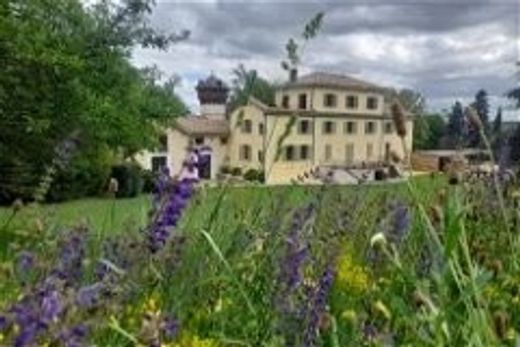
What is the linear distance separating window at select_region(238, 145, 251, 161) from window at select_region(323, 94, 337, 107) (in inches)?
278

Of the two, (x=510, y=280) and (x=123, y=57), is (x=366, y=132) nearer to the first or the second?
(x=123, y=57)

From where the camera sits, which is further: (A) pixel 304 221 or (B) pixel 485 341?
(A) pixel 304 221

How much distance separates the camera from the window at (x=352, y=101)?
7456cm

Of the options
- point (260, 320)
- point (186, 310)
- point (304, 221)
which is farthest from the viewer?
point (304, 221)

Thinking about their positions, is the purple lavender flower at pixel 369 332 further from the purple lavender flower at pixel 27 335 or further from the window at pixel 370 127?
the window at pixel 370 127

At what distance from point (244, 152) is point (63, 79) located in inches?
2039

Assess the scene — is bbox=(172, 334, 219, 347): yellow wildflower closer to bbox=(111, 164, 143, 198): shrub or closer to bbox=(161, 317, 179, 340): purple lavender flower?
bbox=(161, 317, 179, 340): purple lavender flower

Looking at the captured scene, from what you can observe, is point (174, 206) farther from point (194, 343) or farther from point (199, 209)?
point (199, 209)

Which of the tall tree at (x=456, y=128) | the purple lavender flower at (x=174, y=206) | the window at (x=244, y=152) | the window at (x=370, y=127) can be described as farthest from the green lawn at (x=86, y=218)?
the window at (x=370, y=127)

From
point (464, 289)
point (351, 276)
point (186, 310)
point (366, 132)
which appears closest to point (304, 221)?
point (351, 276)

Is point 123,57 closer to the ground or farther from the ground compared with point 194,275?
farther from the ground

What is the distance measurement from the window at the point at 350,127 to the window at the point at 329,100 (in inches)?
73.0

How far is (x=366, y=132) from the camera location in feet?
250

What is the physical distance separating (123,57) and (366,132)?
5749cm
